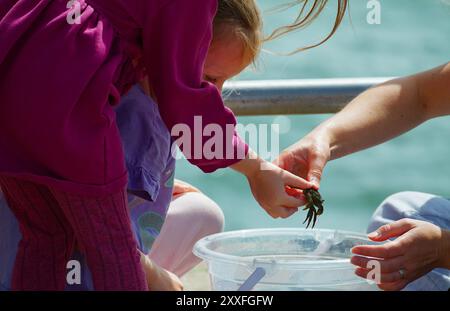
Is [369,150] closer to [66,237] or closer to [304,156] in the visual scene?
[304,156]

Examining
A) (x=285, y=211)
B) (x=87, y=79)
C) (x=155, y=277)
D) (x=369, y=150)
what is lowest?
(x=369, y=150)

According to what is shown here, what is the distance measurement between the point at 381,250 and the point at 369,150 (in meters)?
5.03

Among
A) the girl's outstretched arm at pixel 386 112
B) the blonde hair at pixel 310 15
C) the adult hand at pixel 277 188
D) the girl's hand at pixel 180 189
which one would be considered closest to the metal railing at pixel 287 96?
the girl's outstretched arm at pixel 386 112

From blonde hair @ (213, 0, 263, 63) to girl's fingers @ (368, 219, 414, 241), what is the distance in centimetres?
36

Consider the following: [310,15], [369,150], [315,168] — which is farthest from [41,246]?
[369,150]

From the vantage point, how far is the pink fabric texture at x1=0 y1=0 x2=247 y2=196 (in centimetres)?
137

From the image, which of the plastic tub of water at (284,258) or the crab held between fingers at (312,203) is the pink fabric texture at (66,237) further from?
the crab held between fingers at (312,203)

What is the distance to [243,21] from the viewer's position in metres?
1.56

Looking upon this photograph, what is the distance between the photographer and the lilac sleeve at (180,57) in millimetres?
1400

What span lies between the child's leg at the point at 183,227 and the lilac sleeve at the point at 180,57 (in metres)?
0.47
